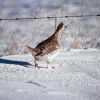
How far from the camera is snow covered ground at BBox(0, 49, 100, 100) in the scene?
6422 millimetres

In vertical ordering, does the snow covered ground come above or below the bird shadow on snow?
above

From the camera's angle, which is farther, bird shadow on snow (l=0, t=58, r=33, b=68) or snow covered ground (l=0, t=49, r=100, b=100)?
bird shadow on snow (l=0, t=58, r=33, b=68)

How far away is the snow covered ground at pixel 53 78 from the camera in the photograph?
21.1 ft

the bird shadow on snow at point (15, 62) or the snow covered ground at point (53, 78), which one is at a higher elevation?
the snow covered ground at point (53, 78)

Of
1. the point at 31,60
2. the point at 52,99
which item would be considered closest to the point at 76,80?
the point at 52,99

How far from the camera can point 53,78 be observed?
7344mm

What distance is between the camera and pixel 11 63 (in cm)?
841

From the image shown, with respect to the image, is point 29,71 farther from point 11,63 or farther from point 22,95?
point 22,95

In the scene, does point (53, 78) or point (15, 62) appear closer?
point (53, 78)

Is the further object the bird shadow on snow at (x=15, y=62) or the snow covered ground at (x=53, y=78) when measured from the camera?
the bird shadow on snow at (x=15, y=62)

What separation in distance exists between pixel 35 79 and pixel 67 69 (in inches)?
35.6

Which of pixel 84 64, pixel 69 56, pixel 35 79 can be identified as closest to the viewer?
pixel 35 79

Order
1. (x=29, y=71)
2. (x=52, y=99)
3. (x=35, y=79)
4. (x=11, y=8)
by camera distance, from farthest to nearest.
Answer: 1. (x=11, y=8)
2. (x=29, y=71)
3. (x=35, y=79)
4. (x=52, y=99)

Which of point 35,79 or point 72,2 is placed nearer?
point 35,79
